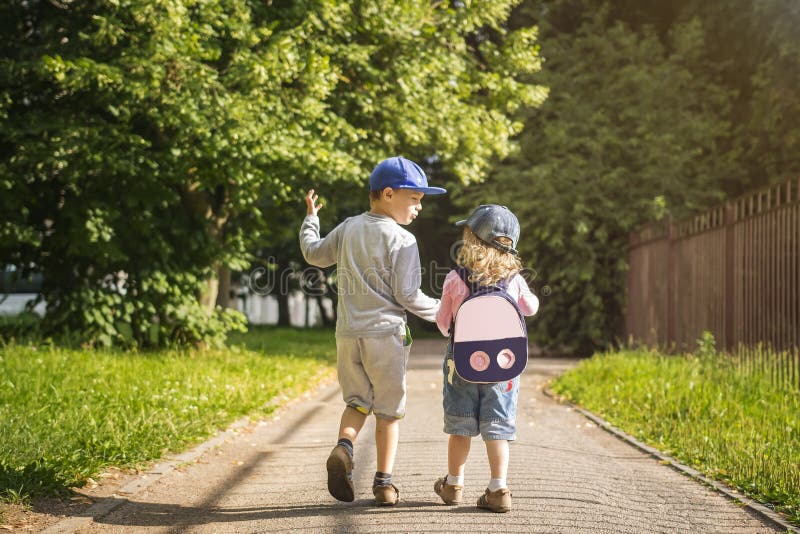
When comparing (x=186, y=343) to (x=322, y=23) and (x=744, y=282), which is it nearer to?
(x=322, y=23)

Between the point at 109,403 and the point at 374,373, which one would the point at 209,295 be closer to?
the point at 109,403

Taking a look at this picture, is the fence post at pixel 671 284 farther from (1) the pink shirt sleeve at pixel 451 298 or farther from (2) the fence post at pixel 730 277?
(1) the pink shirt sleeve at pixel 451 298

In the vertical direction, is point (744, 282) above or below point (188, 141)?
below

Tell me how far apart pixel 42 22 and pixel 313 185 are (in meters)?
4.32

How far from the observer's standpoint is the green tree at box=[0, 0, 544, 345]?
9.94m

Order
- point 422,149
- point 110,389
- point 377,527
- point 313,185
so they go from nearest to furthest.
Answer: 1. point 377,527
2. point 110,389
3. point 313,185
4. point 422,149

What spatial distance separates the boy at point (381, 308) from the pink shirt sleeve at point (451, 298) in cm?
6

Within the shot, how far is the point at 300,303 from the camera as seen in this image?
5438 cm

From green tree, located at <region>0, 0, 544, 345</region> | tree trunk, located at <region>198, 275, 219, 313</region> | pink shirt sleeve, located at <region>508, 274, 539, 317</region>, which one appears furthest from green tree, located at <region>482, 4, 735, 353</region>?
pink shirt sleeve, located at <region>508, 274, 539, 317</region>

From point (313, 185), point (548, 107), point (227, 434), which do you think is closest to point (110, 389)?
point (227, 434)

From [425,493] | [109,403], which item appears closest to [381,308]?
[425,493]

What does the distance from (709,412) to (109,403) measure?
488 centimetres

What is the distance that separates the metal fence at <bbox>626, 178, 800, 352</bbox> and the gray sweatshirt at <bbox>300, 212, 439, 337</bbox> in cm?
549

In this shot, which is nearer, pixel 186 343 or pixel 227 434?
pixel 227 434
